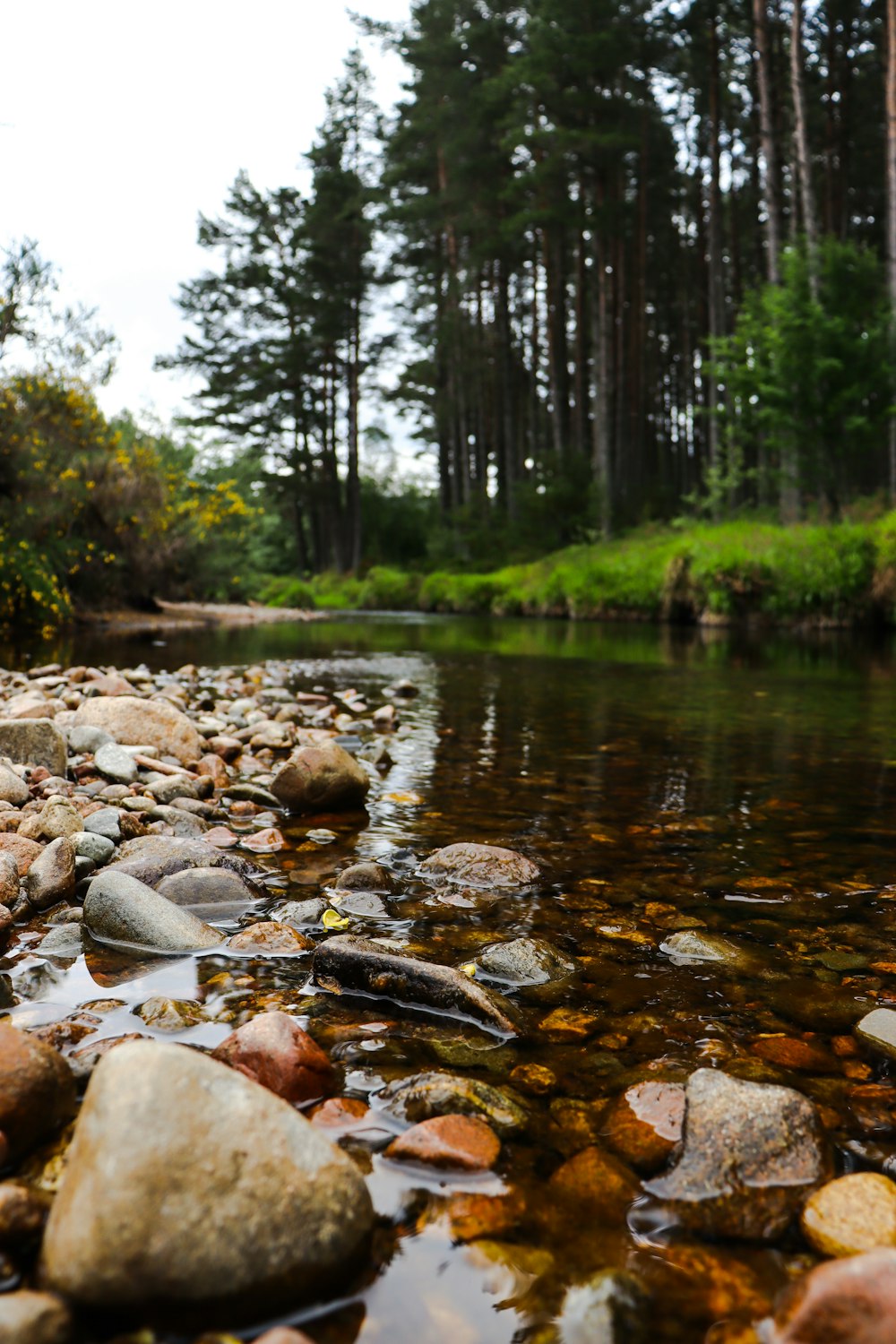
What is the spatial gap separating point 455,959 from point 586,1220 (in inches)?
32.3

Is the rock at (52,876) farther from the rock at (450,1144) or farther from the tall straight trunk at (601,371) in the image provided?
the tall straight trunk at (601,371)

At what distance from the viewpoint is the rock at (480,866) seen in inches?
95.5

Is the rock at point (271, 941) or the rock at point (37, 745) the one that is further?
the rock at point (37, 745)

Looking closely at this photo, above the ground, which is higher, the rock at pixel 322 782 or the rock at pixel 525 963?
the rock at pixel 322 782

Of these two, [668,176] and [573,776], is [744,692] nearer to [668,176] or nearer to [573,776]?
[573,776]

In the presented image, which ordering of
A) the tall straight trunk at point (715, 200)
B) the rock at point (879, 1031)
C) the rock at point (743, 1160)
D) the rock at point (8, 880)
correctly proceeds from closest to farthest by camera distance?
the rock at point (743, 1160) → the rock at point (879, 1031) → the rock at point (8, 880) → the tall straight trunk at point (715, 200)

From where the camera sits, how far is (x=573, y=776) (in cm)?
380

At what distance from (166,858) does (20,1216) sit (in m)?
1.38

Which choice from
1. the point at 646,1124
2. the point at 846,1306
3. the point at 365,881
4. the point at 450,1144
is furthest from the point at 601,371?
the point at 846,1306

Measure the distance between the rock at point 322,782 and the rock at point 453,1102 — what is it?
184 cm

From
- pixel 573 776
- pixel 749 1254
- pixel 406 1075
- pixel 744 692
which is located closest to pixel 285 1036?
pixel 406 1075

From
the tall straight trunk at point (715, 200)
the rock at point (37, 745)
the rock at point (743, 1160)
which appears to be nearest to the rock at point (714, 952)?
the rock at point (743, 1160)

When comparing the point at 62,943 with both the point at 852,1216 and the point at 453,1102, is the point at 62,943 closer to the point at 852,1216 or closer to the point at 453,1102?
the point at 453,1102

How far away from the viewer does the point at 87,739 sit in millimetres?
3705
